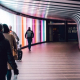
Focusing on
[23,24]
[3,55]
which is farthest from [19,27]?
[3,55]

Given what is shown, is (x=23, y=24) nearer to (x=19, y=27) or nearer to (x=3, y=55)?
(x=19, y=27)

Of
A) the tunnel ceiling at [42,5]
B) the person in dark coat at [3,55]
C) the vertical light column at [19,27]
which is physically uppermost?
the tunnel ceiling at [42,5]

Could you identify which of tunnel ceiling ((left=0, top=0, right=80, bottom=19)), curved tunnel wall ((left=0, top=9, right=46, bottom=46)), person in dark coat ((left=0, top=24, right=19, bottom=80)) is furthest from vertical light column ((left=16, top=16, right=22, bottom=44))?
person in dark coat ((left=0, top=24, right=19, bottom=80))

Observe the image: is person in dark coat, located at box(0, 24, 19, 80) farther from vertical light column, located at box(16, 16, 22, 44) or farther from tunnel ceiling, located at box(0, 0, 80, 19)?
vertical light column, located at box(16, 16, 22, 44)

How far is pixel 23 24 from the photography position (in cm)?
1858

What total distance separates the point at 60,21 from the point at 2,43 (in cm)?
2683

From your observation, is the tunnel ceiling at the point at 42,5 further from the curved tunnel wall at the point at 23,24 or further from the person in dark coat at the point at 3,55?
the person in dark coat at the point at 3,55

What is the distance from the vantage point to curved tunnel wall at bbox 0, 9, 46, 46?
45.1 ft

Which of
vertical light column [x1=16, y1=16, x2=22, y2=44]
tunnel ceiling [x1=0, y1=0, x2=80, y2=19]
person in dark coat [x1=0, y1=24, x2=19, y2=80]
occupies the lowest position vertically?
person in dark coat [x1=0, y1=24, x2=19, y2=80]

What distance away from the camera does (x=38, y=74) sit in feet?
23.4

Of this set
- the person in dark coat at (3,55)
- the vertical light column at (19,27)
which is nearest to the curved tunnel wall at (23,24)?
the vertical light column at (19,27)

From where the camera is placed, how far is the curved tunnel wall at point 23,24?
13762 millimetres

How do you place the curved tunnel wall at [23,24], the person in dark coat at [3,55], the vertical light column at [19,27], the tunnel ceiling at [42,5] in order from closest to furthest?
the person in dark coat at [3,55], the tunnel ceiling at [42,5], the curved tunnel wall at [23,24], the vertical light column at [19,27]

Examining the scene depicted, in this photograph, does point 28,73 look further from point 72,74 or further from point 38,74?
point 72,74
